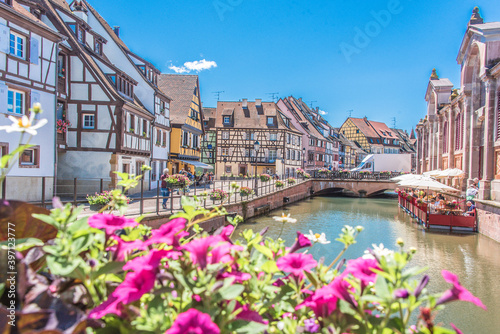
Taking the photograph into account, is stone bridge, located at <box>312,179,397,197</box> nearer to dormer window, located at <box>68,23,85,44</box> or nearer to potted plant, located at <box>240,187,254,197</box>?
potted plant, located at <box>240,187,254,197</box>

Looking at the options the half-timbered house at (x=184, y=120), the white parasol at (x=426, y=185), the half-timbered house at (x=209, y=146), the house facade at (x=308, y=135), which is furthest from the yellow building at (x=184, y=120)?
the house facade at (x=308, y=135)

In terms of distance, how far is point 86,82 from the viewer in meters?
19.0

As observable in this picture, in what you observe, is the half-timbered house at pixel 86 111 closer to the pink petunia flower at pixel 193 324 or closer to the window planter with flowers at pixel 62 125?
the window planter with flowers at pixel 62 125

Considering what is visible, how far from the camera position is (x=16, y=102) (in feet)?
46.0

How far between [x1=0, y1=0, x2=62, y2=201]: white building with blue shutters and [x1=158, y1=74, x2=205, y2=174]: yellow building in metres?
13.6

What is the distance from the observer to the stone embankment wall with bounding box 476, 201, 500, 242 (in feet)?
49.6

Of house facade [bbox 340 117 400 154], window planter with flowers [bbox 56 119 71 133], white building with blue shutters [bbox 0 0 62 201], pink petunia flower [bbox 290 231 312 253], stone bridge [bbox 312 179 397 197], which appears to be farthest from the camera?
house facade [bbox 340 117 400 154]

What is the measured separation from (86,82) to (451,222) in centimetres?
1983

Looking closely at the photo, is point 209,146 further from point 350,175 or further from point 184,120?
point 184,120

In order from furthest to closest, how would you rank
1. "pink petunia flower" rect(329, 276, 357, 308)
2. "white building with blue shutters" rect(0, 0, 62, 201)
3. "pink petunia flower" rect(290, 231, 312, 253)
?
"white building with blue shutters" rect(0, 0, 62, 201)
"pink petunia flower" rect(290, 231, 312, 253)
"pink petunia flower" rect(329, 276, 357, 308)

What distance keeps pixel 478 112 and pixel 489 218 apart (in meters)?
6.03

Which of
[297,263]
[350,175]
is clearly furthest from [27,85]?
[350,175]

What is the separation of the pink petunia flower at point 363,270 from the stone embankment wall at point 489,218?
16626 millimetres

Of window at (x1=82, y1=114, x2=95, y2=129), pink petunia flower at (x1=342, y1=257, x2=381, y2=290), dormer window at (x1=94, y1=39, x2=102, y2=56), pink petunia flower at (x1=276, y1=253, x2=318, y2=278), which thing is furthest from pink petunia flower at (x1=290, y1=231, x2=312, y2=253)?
dormer window at (x1=94, y1=39, x2=102, y2=56)
